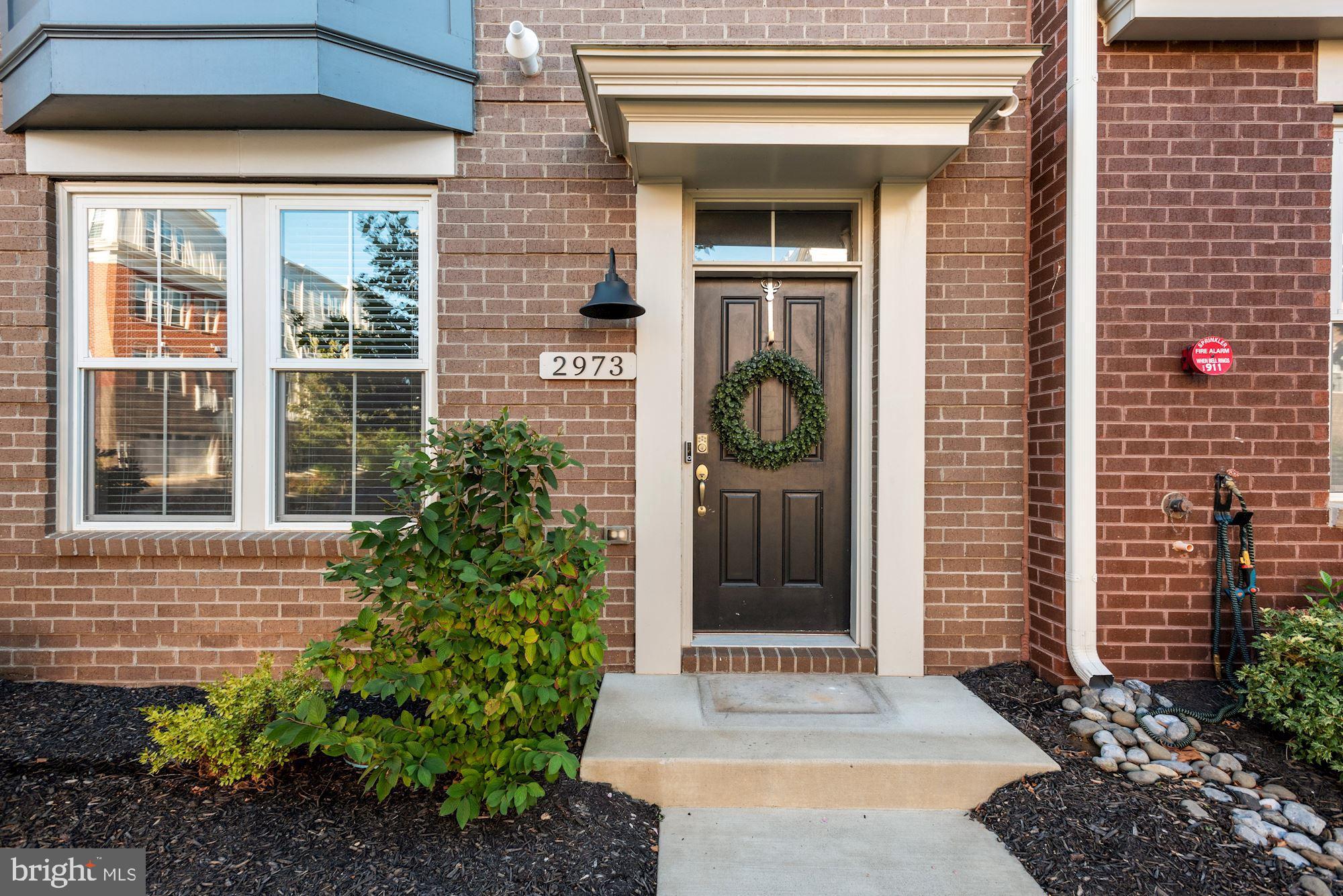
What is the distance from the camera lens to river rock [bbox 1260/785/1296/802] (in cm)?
255

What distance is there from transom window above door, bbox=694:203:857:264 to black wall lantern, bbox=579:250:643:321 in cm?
65

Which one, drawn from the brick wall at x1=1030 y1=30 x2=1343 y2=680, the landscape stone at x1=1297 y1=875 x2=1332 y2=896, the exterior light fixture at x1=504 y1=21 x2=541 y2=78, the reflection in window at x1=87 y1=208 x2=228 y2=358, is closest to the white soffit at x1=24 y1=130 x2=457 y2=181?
the reflection in window at x1=87 y1=208 x2=228 y2=358

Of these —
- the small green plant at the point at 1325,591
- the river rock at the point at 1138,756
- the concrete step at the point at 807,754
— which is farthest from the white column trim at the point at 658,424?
the small green plant at the point at 1325,591

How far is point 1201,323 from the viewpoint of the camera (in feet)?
10.8

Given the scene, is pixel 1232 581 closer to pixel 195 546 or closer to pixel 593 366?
pixel 593 366

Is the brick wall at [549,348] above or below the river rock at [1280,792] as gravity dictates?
above

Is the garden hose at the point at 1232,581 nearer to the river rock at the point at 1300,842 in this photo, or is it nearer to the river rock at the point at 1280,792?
the river rock at the point at 1280,792

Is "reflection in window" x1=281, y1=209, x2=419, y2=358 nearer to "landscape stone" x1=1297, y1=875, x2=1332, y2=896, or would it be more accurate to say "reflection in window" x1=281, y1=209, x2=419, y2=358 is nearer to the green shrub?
"landscape stone" x1=1297, y1=875, x2=1332, y2=896

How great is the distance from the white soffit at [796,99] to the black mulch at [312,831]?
2939 mm

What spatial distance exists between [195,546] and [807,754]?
10.6ft

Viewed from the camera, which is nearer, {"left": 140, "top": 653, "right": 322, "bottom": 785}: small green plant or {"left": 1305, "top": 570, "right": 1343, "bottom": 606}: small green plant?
{"left": 140, "top": 653, "right": 322, "bottom": 785}: small green plant

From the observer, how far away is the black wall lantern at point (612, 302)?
3.20 meters

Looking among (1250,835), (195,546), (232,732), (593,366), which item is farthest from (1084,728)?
(195,546)

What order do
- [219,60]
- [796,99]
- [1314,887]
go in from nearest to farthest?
[1314,887] < [796,99] < [219,60]
